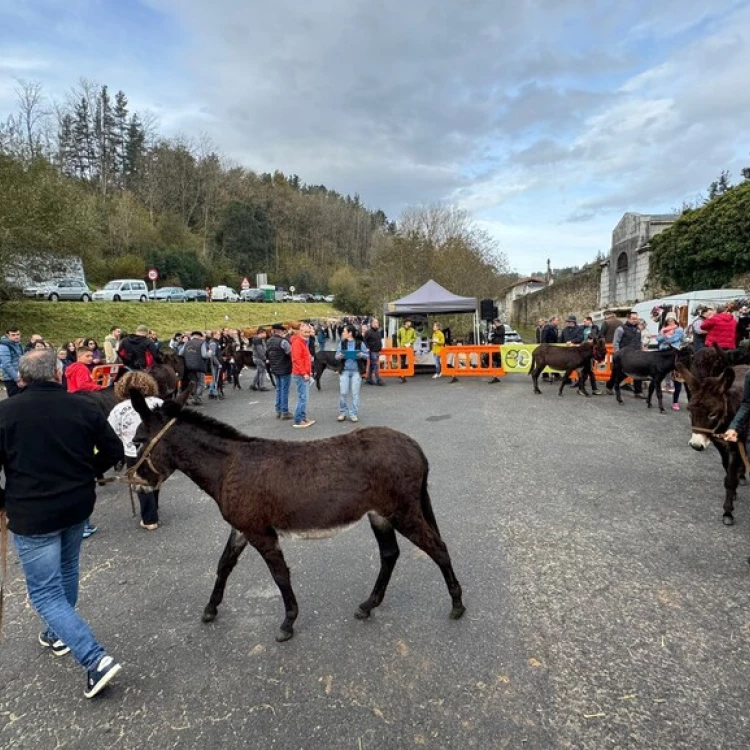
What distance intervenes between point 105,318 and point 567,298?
101 ft

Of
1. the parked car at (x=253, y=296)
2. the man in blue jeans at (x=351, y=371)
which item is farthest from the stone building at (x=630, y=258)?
the parked car at (x=253, y=296)

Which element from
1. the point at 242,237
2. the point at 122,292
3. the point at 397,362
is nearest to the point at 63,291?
the point at 122,292

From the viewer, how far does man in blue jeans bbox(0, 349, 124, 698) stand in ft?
7.65

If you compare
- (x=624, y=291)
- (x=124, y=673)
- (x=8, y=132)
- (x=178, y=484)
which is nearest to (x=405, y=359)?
(x=178, y=484)

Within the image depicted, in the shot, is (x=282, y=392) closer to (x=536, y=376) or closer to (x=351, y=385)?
(x=351, y=385)

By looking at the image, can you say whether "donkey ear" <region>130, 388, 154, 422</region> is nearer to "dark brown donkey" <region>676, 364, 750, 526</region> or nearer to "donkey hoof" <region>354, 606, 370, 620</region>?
"donkey hoof" <region>354, 606, 370, 620</region>

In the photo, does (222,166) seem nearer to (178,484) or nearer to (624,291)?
(624,291)

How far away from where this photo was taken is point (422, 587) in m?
3.38

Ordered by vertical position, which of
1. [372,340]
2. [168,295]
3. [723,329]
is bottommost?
[372,340]

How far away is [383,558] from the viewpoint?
314 centimetres

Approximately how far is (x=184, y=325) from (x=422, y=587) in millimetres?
27453

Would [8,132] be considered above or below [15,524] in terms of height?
above

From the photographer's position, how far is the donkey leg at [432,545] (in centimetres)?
297

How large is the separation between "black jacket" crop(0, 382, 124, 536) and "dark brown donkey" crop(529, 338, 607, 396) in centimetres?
1024
